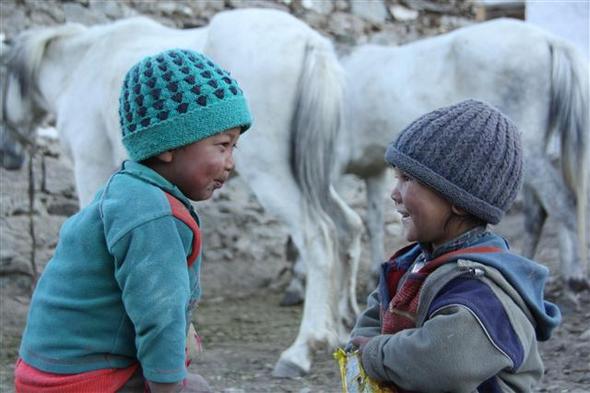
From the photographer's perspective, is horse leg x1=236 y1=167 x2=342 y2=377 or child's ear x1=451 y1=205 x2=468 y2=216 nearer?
child's ear x1=451 y1=205 x2=468 y2=216

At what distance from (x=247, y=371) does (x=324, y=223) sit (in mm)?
805

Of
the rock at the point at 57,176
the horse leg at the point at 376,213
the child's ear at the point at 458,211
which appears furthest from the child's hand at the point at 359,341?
the rock at the point at 57,176

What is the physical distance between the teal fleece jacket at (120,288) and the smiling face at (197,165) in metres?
0.04

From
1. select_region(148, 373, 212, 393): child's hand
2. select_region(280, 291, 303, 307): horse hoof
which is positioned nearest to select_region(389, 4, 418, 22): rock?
select_region(280, 291, 303, 307): horse hoof

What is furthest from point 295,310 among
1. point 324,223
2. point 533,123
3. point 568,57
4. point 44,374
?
point 44,374

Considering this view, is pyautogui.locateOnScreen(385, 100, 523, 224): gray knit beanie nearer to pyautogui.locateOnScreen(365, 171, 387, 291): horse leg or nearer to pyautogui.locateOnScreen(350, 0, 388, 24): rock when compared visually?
pyautogui.locateOnScreen(365, 171, 387, 291): horse leg

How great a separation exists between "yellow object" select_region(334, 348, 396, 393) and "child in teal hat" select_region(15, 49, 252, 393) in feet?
1.00

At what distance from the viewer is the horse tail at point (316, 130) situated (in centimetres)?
416

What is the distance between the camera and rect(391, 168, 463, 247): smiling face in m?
1.70

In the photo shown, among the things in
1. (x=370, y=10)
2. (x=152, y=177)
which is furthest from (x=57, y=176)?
(x=152, y=177)

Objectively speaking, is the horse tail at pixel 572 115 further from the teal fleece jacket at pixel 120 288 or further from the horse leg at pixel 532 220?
the teal fleece jacket at pixel 120 288

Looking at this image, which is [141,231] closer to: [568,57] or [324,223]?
[324,223]

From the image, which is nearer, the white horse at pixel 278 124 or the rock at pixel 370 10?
the white horse at pixel 278 124

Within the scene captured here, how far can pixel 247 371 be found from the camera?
12.9ft
